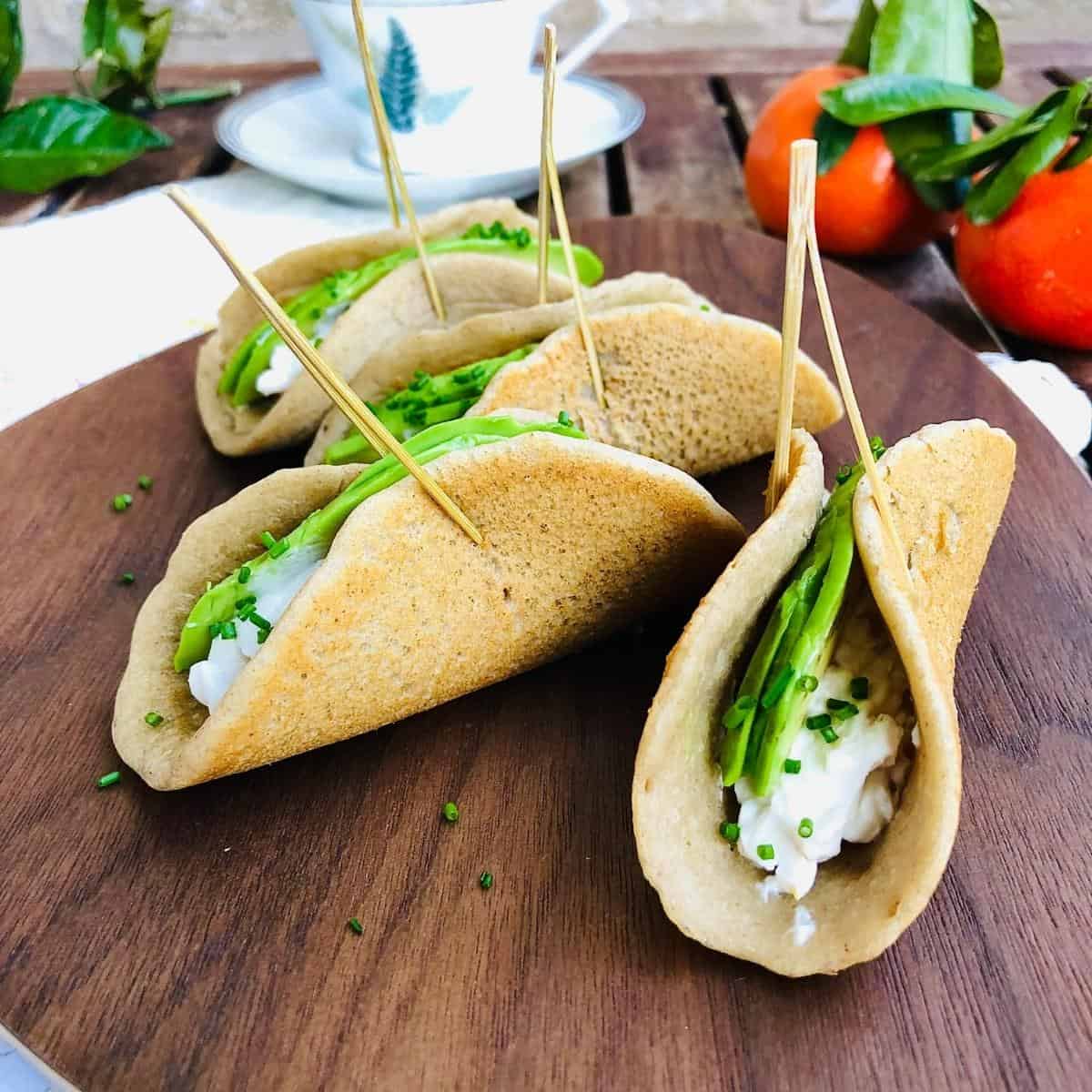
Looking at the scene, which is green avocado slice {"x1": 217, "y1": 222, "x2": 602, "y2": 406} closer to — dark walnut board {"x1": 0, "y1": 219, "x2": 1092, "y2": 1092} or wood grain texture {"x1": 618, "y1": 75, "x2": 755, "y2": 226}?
dark walnut board {"x1": 0, "y1": 219, "x2": 1092, "y2": 1092}

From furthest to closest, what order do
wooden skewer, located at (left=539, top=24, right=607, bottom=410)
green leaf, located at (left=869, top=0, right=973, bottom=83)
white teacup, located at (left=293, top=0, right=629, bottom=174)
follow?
white teacup, located at (left=293, top=0, right=629, bottom=174)
green leaf, located at (left=869, top=0, right=973, bottom=83)
wooden skewer, located at (left=539, top=24, right=607, bottom=410)

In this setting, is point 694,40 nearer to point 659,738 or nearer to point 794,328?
point 794,328

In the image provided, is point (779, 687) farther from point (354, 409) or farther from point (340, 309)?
point (340, 309)

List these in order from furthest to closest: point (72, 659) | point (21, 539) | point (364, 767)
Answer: point (21, 539), point (72, 659), point (364, 767)

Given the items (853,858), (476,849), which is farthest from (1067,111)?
(476,849)

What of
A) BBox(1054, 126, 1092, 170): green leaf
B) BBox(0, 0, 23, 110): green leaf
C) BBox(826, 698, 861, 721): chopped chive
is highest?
BBox(0, 0, 23, 110): green leaf

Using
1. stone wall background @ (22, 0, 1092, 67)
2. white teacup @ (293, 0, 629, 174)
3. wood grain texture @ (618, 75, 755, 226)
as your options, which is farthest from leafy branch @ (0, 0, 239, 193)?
wood grain texture @ (618, 75, 755, 226)
